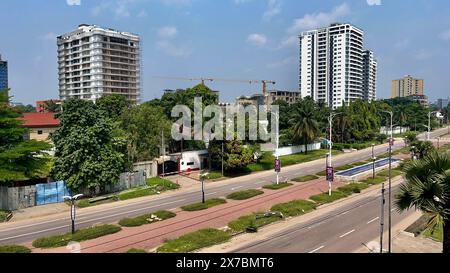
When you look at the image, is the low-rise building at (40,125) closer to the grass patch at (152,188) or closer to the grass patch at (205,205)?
the grass patch at (152,188)

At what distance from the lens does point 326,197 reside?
3997cm

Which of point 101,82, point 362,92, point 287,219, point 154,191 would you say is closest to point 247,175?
point 154,191

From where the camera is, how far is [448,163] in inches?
485

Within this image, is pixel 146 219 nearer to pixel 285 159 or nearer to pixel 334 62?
pixel 285 159

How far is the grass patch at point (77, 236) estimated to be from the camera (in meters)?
25.7

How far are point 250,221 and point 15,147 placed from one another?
22.6 m

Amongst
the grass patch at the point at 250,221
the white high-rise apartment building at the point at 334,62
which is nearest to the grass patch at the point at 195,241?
the grass patch at the point at 250,221

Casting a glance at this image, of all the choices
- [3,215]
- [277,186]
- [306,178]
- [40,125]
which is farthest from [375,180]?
[40,125]

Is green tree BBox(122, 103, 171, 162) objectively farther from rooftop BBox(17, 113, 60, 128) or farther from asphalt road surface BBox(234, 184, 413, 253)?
asphalt road surface BBox(234, 184, 413, 253)

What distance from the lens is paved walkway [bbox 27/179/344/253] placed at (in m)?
25.6

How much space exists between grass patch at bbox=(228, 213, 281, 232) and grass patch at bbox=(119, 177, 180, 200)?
49.6 feet

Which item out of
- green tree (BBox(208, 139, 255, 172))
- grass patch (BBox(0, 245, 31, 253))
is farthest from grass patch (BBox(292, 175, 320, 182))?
grass patch (BBox(0, 245, 31, 253))
